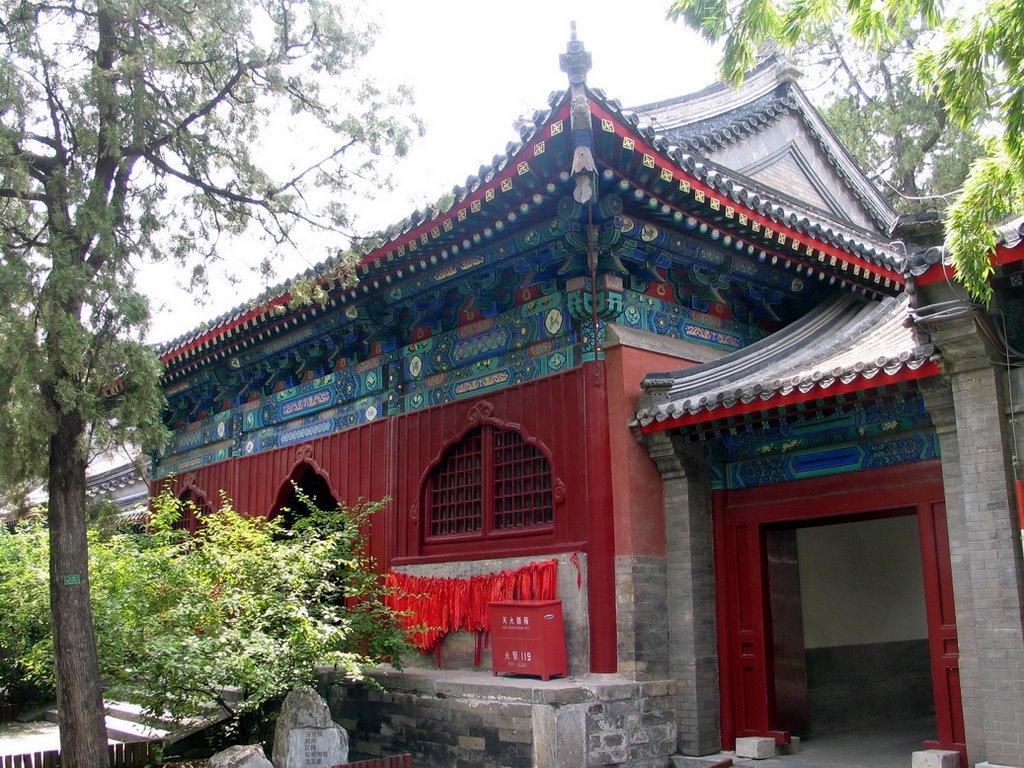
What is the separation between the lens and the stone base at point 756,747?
27.8ft

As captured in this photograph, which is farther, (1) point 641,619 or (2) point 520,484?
(2) point 520,484

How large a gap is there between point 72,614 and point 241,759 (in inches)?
66.9

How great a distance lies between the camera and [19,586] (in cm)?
1106

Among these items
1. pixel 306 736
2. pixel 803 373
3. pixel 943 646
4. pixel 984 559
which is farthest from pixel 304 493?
pixel 984 559

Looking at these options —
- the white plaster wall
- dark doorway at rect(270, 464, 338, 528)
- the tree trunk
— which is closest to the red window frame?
dark doorway at rect(270, 464, 338, 528)

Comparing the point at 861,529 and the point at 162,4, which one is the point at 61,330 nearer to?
the point at 162,4

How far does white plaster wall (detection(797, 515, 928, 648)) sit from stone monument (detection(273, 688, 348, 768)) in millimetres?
4763

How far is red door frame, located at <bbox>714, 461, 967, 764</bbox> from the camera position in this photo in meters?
7.66

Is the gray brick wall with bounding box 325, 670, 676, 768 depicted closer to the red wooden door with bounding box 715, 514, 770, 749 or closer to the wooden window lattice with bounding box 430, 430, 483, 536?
the red wooden door with bounding box 715, 514, 770, 749

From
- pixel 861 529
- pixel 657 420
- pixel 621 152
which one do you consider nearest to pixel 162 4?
pixel 621 152

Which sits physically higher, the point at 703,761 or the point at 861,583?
the point at 861,583

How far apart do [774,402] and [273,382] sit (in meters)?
7.86

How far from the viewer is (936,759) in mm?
7148

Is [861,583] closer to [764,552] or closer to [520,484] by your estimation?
[764,552]
